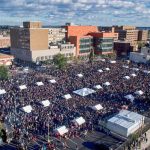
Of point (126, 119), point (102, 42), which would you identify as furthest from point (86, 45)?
point (126, 119)

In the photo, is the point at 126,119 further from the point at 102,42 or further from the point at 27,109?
the point at 102,42

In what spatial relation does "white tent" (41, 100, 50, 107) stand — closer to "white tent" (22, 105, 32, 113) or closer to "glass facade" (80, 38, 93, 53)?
"white tent" (22, 105, 32, 113)

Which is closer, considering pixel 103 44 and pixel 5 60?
pixel 5 60

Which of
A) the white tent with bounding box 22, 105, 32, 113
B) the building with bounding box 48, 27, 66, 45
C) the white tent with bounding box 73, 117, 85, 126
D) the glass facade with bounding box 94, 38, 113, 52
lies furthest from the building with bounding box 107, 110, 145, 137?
the building with bounding box 48, 27, 66, 45

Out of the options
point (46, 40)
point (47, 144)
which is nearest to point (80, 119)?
point (47, 144)

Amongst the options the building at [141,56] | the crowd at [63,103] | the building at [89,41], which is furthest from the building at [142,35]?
the crowd at [63,103]
